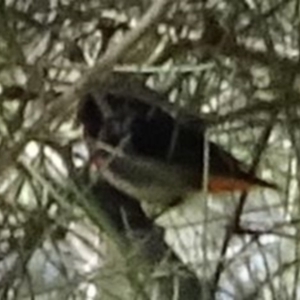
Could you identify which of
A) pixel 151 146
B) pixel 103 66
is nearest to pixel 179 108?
pixel 151 146

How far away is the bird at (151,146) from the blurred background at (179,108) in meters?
0.02

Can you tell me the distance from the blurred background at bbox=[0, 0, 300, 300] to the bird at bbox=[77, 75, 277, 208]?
17mm

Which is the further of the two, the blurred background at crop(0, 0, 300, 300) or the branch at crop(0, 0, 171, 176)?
the blurred background at crop(0, 0, 300, 300)

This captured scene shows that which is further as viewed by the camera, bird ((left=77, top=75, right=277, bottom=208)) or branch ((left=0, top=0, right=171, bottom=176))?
bird ((left=77, top=75, right=277, bottom=208))

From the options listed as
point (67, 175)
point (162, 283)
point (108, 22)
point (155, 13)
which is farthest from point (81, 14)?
point (155, 13)

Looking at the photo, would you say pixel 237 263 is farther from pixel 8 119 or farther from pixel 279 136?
pixel 8 119

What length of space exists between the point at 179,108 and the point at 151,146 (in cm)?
4

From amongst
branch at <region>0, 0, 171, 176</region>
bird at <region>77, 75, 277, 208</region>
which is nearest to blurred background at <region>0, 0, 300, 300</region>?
bird at <region>77, 75, 277, 208</region>

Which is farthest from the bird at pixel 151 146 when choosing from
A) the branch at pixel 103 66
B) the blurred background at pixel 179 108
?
the branch at pixel 103 66

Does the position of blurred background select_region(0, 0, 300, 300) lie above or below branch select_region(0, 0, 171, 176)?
below

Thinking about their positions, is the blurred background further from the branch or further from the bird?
the branch

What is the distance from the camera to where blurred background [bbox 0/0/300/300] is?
37.9 inches

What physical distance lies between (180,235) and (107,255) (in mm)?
93

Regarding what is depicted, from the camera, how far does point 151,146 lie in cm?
101
